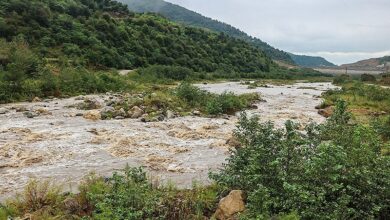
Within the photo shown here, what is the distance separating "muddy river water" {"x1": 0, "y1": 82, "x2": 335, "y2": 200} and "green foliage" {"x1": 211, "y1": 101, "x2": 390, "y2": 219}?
9.16 ft

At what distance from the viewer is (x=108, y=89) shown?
1200 inches

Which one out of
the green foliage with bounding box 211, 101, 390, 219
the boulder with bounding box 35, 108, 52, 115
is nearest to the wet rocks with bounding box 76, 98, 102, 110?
the boulder with bounding box 35, 108, 52, 115

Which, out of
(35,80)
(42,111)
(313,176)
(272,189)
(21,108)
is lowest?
(42,111)

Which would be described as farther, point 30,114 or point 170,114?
point 170,114

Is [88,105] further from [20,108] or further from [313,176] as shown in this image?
[313,176]

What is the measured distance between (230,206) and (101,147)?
7585 millimetres

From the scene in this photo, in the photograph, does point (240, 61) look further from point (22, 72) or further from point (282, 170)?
point (282, 170)

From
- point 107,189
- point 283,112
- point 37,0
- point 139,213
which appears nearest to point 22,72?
point 283,112

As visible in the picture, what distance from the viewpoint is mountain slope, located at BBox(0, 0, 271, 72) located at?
45.1m

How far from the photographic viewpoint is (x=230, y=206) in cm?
767

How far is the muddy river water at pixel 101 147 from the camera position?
11344 mm

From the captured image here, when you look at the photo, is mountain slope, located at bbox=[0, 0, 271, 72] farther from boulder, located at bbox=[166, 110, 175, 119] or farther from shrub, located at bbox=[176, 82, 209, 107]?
boulder, located at bbox=[166, 110, 175, 119]

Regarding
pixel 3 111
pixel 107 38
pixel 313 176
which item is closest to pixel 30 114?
pixel 3 111

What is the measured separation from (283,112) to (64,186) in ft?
52.2
